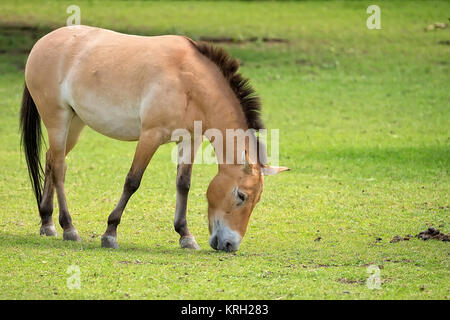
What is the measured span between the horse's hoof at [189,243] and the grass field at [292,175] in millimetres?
179

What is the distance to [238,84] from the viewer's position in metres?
8.31

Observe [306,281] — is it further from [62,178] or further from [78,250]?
[62,178]

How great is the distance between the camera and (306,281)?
684 centimetres

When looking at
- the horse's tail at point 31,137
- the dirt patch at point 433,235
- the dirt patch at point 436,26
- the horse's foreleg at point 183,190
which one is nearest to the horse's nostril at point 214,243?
the horse's foreleg at point 183,190

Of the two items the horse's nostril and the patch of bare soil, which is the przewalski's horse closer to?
the horse's nostril

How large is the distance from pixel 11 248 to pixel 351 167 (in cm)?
697

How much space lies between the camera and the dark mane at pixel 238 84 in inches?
322

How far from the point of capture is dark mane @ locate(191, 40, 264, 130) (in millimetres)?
8188

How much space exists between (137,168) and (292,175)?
5120 millimetres

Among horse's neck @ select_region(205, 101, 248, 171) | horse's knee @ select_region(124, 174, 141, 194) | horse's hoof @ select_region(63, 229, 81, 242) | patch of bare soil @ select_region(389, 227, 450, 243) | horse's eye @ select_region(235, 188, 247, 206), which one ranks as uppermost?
horse's neck @ select_region(205, 101, 248, 171)

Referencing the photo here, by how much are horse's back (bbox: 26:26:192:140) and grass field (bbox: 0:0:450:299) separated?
4.64 ft

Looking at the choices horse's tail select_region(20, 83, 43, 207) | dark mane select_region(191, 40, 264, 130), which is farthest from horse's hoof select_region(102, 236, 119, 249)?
dark mane select_region(191, 40, 264, 130)

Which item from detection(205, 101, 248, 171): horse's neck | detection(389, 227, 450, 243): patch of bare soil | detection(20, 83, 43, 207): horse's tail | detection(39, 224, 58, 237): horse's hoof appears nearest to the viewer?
detection(205, 101, 248, 171): horse's neck

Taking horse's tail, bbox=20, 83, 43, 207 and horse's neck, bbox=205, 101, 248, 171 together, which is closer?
horse's neck, bbox=205, 101, 248, 171
